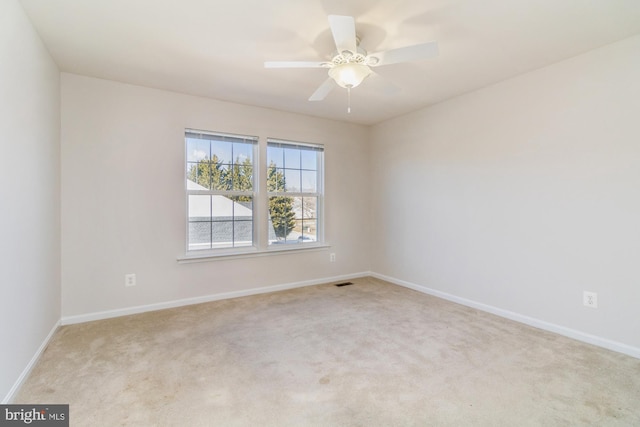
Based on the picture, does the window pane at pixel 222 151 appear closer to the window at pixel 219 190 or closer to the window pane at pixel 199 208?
the window at pixel 219 190

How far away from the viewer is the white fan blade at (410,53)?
6.04ft

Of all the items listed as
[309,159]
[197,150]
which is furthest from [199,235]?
[309,159]

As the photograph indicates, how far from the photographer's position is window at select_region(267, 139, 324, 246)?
4.08 meters

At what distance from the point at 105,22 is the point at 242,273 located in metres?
2.74

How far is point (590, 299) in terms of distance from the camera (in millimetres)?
2492

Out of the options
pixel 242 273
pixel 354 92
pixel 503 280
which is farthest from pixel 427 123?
pixel 242 273

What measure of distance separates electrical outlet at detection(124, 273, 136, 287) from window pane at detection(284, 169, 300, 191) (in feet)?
6.80

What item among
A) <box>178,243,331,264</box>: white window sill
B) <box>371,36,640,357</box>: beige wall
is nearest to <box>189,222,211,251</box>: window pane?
<box>178,243,331,264</box>: white window sill

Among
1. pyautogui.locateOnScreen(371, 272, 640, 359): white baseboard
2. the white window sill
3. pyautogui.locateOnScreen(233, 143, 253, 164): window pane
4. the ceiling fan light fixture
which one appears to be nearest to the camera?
the ceiling fan light fixture

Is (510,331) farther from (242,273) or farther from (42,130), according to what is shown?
(42,130)

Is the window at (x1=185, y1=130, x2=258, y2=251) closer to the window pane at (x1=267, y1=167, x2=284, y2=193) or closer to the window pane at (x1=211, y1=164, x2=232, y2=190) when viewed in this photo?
the window pane at (x1=211, y1=164, x2=232, y2=190)

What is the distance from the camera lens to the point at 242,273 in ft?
12.5

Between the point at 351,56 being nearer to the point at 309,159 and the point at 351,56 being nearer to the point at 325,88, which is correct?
the point at 325,88

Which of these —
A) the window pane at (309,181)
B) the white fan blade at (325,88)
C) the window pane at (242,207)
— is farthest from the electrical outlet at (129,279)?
the white fan blade at (325,88)
